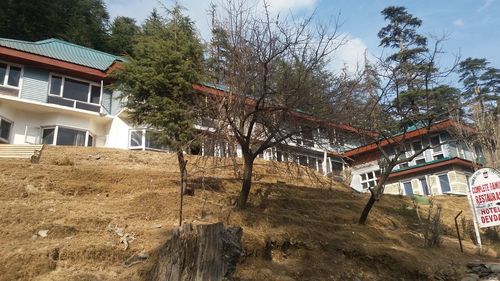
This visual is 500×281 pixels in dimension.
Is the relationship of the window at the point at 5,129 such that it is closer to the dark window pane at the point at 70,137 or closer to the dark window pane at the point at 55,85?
the dark window pane at the point at 70,137

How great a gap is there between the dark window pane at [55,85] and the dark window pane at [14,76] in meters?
1.77

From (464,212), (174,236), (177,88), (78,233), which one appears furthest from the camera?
(464,212)

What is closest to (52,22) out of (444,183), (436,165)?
(436,165)

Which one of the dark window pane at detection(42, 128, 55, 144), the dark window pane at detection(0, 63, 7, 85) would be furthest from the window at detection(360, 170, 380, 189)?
the dark window pane at detection(0, 63, 7, 85)

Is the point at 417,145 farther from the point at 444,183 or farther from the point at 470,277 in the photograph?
the point at 470,277

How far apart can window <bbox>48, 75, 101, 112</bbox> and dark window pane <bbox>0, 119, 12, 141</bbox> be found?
2.58 m

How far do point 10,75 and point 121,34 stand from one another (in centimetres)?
1818

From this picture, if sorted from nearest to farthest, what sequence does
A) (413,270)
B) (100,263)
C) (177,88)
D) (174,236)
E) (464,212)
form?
(174,236) → (100,263) → (413,270) → (177,88) → (464,212)

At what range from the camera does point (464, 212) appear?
1967cm

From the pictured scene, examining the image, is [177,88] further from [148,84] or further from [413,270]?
[413,270]

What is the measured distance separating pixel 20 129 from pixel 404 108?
20.7 metres

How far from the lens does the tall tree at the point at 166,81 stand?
14031 millimetres

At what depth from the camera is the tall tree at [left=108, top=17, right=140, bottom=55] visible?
126ft

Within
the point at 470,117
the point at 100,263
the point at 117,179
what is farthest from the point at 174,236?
the point at 470,117
